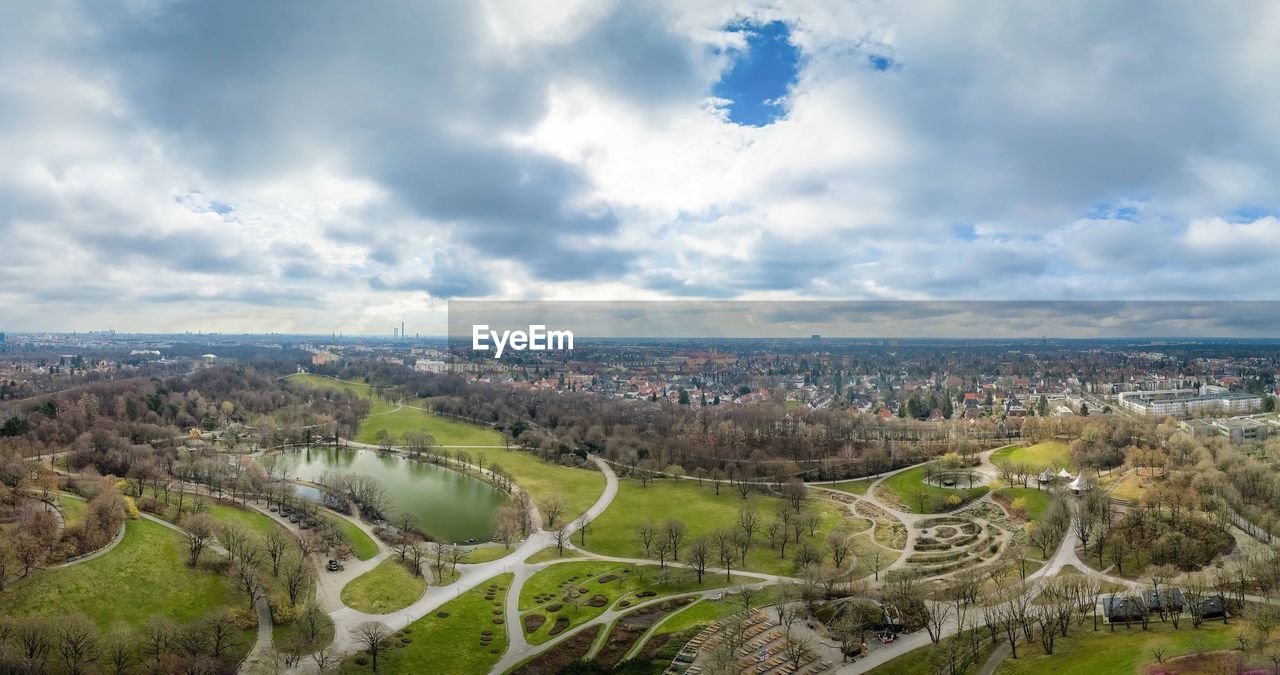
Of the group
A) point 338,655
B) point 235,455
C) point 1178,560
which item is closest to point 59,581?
point 338,655

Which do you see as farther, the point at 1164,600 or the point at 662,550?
the point at 662,550

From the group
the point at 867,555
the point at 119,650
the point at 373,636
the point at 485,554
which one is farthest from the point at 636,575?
the point at 119,650

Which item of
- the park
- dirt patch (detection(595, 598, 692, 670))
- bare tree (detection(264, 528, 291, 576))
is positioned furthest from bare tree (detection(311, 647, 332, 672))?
dirt patch (detection(595, 598, 692, 670))

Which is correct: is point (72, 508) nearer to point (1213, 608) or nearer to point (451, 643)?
point (451, 643)

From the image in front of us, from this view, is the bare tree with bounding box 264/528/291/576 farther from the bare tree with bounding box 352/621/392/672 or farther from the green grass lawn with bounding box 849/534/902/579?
the green grass lawn with bounding box 849/534/902/579

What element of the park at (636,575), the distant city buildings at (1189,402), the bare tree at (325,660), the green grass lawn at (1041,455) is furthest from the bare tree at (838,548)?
the distant city buildings at (1189,402)

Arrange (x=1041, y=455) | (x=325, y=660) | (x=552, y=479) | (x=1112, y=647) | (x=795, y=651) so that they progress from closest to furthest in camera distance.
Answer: (x=1112, y=647) < (x=325, y=660) < (x=795, y=651) < (x=552, y=479) < (x=1041, y=455)

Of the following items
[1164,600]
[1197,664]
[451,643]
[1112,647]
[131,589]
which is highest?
[1197,664]
